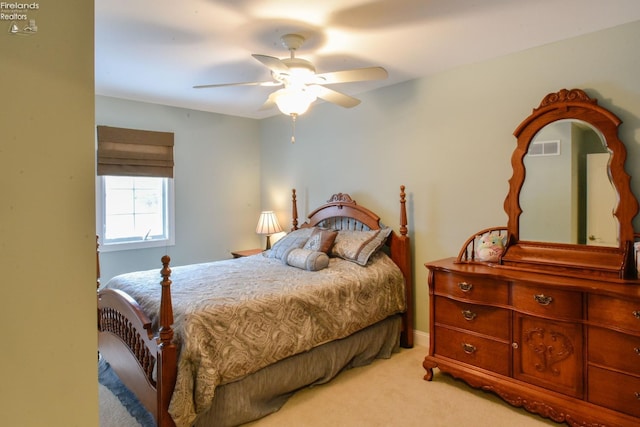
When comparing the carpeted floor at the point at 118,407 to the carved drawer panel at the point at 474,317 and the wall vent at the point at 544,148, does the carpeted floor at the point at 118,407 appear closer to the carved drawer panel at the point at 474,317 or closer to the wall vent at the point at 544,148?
the carved drawer panel at the point at 474,317

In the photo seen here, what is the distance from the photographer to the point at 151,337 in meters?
2.12

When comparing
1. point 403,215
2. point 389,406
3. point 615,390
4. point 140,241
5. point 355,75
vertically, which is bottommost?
point 389,406

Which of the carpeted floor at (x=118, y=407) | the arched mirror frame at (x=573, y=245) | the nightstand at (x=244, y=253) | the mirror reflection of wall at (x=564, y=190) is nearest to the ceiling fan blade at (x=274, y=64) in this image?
the arched mirror frame at (x=573, y=245)

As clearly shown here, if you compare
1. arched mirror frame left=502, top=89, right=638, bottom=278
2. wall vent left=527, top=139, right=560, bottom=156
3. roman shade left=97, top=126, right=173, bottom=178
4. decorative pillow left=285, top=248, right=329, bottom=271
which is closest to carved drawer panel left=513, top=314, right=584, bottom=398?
arched mirror frame left=502, top=89, right=638, bottom=278

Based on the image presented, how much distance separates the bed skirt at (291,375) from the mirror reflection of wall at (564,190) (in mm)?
1445

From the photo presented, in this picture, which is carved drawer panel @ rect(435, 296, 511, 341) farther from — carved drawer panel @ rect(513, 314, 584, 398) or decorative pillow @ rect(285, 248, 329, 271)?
decorative pillow @ rect(285, 248, 329, 271)

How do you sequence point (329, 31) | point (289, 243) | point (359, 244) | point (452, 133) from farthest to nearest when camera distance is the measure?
point (289, 243)
point (359, 244)
point (452, 133)
point (329, 31)

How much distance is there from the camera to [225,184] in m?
4.96

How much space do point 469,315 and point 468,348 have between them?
235 mm

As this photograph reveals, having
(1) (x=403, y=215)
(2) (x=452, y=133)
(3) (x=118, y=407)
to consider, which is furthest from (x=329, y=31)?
(3) (x=118, y=407)

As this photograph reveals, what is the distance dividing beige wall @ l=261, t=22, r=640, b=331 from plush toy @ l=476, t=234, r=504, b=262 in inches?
8.0

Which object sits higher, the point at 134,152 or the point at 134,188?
the point at 134,152

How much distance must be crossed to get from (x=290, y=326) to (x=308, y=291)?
11.7 inches

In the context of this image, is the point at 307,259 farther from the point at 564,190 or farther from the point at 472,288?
the point at 564,190
